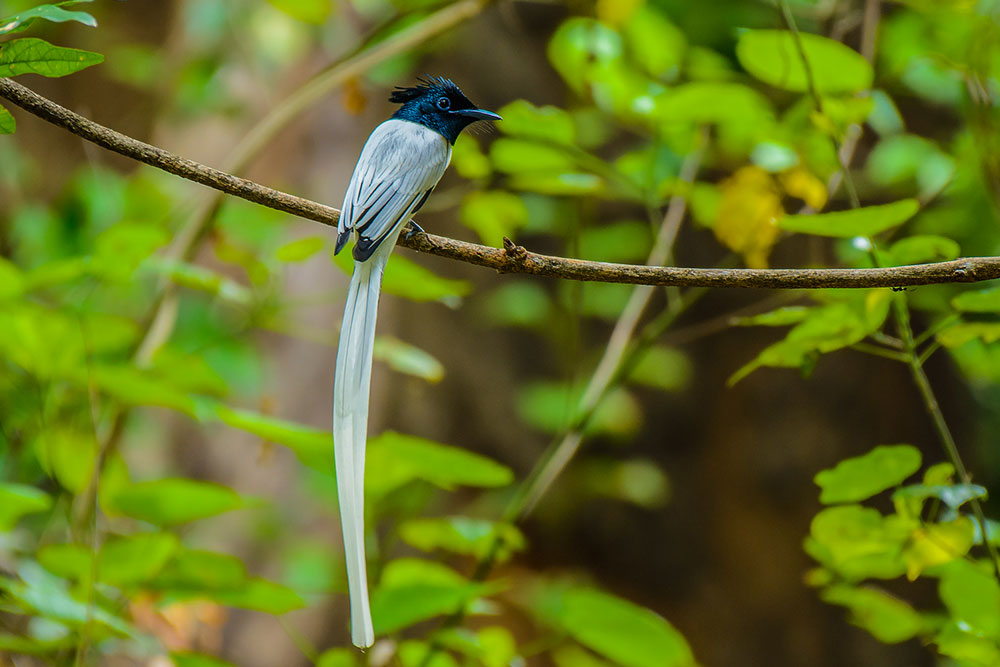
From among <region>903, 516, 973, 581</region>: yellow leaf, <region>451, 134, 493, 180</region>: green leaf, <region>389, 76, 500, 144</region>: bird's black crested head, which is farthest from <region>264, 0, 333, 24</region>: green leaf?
<region>903, 516, 973, 581</region>: yellow leaf

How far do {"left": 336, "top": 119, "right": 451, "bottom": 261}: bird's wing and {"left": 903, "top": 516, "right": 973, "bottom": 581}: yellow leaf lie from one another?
2.43ft

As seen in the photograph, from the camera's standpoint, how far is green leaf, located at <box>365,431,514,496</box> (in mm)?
1152

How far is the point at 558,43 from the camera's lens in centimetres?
179

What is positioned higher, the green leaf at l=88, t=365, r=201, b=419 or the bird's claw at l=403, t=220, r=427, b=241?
the bird's claw at l=403, t=220, r=427, b=241

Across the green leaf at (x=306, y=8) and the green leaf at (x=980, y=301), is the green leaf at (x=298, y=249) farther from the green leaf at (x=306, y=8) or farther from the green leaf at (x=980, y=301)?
the green leaf at (x=980, y=301)

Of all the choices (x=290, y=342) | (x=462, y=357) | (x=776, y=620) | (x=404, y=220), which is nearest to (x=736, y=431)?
(x=776, y=620)

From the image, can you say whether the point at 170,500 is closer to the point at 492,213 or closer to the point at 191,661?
the point at 191,661

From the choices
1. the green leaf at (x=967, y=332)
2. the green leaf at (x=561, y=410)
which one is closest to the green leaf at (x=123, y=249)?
the green leaf at (x=967, y=332)

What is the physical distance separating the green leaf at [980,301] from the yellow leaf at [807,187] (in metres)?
0.72

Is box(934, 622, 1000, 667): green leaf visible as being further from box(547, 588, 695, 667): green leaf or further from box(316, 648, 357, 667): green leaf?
box(316, 648, 357, 667): green leaf

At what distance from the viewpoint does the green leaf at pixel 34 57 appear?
0.69m

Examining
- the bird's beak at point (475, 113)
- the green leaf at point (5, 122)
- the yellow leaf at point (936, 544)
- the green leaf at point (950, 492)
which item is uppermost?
the bird's beak at point (475, 113)

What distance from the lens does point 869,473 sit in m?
0.95

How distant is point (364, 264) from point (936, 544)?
2.59ft
